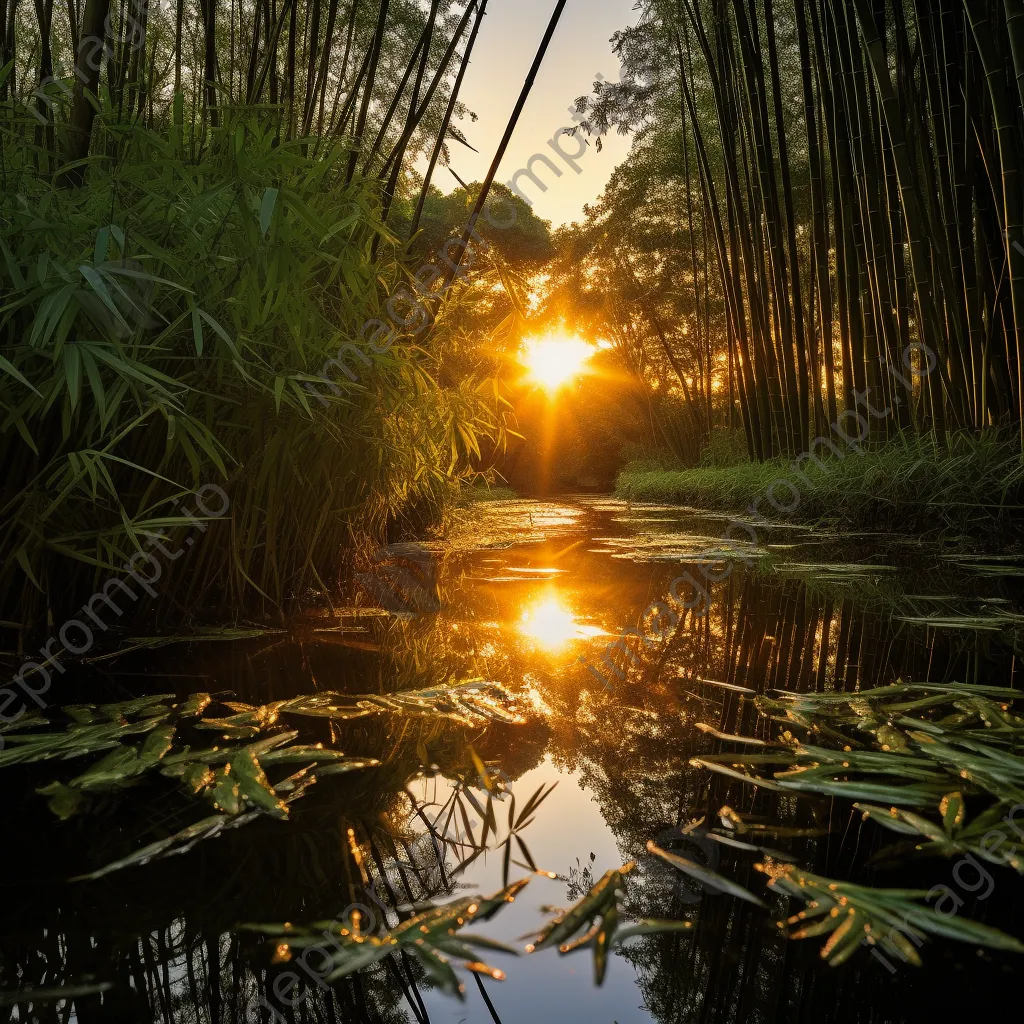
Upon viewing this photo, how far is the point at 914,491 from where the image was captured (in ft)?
9.46

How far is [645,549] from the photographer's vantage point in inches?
122

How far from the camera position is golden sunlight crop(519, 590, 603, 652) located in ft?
4.75

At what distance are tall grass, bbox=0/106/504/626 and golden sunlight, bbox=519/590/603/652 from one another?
0.54m

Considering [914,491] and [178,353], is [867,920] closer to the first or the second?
[178,353]

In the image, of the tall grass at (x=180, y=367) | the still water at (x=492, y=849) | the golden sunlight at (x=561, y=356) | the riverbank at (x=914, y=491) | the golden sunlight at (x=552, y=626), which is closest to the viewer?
the still water at (x=492, y=849)

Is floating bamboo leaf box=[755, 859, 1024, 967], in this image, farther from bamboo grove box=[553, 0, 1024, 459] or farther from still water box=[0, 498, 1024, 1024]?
bamboo grove box=[553, 0, 1024, 459]

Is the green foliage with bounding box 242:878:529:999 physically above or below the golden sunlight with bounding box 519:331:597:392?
below

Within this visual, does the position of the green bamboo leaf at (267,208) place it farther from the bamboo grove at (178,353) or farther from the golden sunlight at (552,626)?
the golden sunlight at (552,626)

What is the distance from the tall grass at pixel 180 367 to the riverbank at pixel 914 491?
7.18 feet

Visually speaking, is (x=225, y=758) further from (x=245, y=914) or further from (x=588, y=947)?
(x=588, y=947)

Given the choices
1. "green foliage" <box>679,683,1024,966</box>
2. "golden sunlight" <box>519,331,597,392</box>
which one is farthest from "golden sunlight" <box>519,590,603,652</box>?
"golden sunlight" <box>519,331,597,392</box>

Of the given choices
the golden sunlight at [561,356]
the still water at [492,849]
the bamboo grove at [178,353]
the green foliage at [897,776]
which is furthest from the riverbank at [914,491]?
the golden sunlight at [561,356]

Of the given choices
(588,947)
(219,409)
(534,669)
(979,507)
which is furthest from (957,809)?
(979,507)

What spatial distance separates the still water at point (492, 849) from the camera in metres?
0.43
